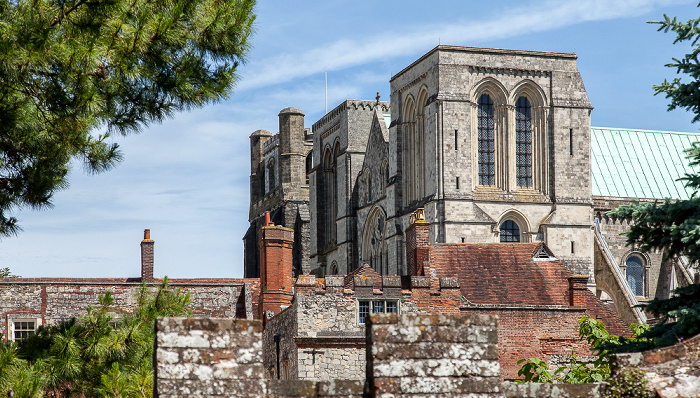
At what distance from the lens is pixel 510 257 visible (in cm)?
3188

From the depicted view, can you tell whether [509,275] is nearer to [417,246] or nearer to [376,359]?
[417,246]

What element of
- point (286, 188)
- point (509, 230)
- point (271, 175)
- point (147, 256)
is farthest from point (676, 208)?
point (271, 175)

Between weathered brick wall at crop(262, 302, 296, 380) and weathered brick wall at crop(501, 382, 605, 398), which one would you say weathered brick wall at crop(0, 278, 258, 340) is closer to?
weathered brick wall at crop(262, 302, 296, 380)

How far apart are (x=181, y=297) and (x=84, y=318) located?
142cm

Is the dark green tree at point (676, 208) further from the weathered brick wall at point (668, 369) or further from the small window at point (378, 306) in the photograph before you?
the small window at point (378, 306)

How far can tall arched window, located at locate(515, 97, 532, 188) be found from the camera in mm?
53812

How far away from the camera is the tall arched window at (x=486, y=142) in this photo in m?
53.1

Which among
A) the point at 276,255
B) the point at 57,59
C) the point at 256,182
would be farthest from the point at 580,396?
the point at 256,182

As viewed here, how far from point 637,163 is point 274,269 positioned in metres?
35.0

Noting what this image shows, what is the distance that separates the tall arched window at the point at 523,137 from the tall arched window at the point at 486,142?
1.31 m

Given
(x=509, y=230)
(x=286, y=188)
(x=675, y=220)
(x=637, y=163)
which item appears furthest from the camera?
(x=286, y=188)

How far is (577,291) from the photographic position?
29.9m

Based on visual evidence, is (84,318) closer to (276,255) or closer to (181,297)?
(181,297)

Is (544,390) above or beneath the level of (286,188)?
beneath
